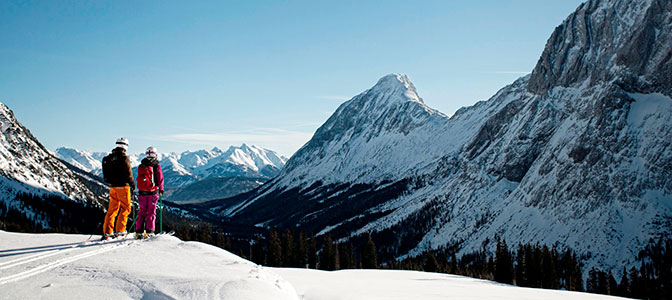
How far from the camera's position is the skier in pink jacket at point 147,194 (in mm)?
16688

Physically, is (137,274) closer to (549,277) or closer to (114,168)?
(114,168)

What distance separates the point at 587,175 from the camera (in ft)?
493

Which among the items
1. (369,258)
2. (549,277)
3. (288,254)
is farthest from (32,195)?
(549,277)

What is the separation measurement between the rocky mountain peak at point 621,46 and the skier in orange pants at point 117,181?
613ft

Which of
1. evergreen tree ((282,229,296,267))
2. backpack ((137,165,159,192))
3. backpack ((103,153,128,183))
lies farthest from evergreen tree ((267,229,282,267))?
backpack ((103,153,128,183))

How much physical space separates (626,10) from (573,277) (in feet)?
496

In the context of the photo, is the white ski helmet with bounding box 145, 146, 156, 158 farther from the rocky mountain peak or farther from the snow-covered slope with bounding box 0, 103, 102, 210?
the snow-covered slope with bounding box 0, 103, 102, 210

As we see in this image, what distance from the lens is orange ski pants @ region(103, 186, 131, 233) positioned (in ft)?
51.5

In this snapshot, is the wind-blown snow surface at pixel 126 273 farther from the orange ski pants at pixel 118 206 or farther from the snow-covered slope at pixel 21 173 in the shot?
the snow-covered slope at pixel 21 173

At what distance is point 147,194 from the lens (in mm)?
16828

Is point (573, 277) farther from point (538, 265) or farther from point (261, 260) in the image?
point (261, 260)

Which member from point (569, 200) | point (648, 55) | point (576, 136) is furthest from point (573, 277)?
point (648, 55)

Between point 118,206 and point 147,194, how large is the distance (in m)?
1.22

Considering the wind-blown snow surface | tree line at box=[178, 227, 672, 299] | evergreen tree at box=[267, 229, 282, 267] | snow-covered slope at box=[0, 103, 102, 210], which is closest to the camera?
the wind-blown snow surface
